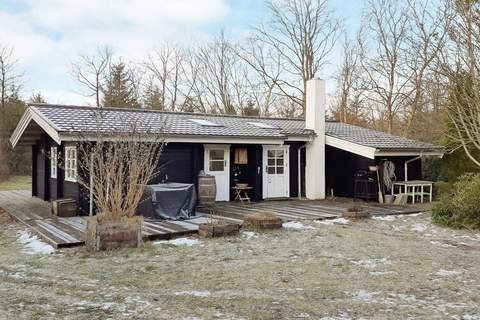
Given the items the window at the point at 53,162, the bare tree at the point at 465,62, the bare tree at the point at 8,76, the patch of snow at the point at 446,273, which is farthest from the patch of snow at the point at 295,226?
the bare tree at the point at 8,76

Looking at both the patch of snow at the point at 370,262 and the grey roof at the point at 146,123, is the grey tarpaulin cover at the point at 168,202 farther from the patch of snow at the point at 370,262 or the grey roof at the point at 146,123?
the patch of snow at the point at 370,262

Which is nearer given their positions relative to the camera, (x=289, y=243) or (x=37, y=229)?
(x=289, y=243)

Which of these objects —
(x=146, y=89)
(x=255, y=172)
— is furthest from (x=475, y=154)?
(x=146, y=89)

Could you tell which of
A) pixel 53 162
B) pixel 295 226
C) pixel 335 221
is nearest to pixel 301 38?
pixel 53 162

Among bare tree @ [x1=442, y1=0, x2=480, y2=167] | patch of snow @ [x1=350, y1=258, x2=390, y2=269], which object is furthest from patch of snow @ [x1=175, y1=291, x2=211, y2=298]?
bare tree @ [x1=442, y1=0, x2=480, y2=167]

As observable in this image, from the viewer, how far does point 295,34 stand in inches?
952

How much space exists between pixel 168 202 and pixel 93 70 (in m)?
22.5

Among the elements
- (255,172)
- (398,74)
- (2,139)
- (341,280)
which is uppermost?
(398,74)

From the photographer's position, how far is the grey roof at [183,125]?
961cm

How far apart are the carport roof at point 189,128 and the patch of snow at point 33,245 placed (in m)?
2.30

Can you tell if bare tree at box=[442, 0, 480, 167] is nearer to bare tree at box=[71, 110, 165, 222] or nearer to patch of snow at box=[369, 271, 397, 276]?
patch of snow at box=[369, 271, 397, 276]

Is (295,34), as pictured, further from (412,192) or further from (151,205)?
(151,205)

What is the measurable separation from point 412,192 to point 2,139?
20.6 meters

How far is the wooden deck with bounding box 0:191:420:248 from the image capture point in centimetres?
706
